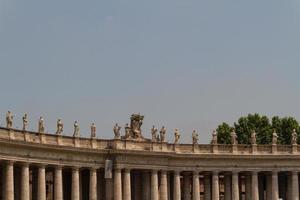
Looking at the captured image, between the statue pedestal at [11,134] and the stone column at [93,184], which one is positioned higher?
the statue pedestal at [11,134]

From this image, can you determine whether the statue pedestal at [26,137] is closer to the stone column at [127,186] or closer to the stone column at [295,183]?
the stone column at [127,186]

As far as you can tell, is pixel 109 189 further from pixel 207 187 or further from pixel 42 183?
pixel 207 187

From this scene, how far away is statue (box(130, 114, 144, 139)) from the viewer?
5192 inches

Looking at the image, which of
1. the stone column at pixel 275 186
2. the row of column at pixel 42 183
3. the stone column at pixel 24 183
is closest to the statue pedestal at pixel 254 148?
the stone column at pixel 275 186

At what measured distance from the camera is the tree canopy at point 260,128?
16938 cm

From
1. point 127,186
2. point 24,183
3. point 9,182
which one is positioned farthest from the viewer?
point 127,186

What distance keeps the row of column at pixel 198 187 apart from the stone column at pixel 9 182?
20488mm

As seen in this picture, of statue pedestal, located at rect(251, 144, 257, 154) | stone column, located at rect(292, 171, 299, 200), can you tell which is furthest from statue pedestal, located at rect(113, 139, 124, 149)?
stone column, located at rect(292, 171, 299, 200)

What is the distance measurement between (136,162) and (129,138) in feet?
12.1

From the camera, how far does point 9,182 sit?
355ft

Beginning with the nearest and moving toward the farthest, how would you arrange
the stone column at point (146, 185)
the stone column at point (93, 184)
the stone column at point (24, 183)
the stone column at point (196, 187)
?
the stone column at point (24, 183) → the stone column at point (93, 184) → the stone column at point (146, 185) → the stone column at point (196, 187)

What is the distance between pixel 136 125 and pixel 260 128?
4348 cm

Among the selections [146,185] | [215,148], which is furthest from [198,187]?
[146,185]

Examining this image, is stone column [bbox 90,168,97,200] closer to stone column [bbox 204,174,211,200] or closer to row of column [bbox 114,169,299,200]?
row of column [bbox 114,169,299,200]
